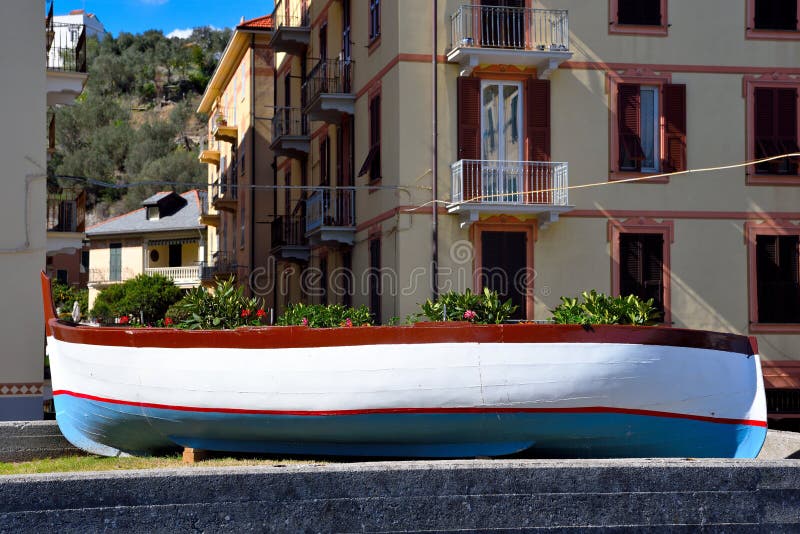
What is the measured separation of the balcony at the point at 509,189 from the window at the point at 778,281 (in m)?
4.87

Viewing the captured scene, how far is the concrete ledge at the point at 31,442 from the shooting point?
914 centimetres

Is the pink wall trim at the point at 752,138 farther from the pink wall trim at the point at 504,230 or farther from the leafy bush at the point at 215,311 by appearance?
the leafy bush at the point at 215,311

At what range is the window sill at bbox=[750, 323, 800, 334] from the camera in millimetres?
23172

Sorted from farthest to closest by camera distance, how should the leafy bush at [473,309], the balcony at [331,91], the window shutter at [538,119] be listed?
1. the balcony at [331,91]
2. the window shutter at [538,119]
3. the leafy bush at [473,309]

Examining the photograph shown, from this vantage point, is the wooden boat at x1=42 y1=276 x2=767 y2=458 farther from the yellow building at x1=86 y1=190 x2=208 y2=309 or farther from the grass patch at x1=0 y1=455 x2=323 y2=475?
the yellow building at x1=86 y1=190 x2=208 y2=309

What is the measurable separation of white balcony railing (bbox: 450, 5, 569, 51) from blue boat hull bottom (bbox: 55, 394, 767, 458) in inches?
586

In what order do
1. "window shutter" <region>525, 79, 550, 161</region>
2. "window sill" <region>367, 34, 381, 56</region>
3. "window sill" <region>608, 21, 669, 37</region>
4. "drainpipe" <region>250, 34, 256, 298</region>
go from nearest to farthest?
"window shutter" <region>525, 79, 550, 161</region>, "window sill" <region>608, 21, 669, 37</region>, "window sill" <region>367, 34, 381, 56</region>, "drainpipe" <region>250, 34, 256, 298</region>

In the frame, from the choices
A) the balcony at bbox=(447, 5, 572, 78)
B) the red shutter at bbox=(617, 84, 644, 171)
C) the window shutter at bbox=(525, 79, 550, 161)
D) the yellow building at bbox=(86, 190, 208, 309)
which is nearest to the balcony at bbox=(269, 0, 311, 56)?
the balcony at bbox=(447, 5, 572, 78)

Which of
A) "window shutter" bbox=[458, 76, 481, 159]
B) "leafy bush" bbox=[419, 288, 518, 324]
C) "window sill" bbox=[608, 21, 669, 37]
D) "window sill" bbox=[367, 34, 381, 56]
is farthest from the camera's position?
"window sill" bbox=[367, 34, 381, 56]

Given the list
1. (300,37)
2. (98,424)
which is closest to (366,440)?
(98,424)

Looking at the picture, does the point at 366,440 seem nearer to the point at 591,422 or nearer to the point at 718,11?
the point at 591,422

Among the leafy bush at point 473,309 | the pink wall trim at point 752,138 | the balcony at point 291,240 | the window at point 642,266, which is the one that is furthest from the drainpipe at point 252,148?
the leafy bush at point 473,309

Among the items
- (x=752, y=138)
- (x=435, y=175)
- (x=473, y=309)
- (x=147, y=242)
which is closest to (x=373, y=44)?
(x=435, y=175)

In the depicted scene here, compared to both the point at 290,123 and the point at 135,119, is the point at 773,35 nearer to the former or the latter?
the point at 290,123
